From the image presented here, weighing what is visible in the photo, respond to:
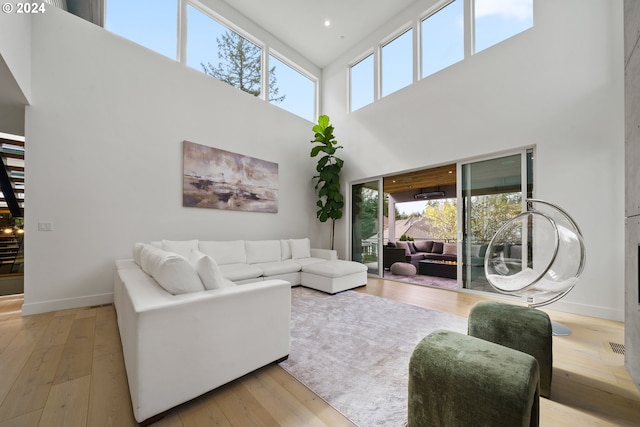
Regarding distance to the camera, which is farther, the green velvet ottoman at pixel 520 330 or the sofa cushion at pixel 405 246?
the sofa cushion at pixel 405 246

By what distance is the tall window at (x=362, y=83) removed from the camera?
559 centimetres

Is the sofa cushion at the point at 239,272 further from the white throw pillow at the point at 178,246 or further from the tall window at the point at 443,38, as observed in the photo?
the tall window at the point at 443,38

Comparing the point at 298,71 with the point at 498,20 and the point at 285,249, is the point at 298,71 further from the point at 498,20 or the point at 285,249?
the point at 285,249

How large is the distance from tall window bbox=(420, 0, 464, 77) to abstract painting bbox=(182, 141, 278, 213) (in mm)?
3631

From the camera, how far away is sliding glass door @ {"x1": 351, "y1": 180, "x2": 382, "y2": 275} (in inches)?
213

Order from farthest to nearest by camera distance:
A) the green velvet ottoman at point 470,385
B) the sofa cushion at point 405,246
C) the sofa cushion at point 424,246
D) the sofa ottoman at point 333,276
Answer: the sofa cushion at point 424,246, the sofa cushion at point 405,246, the sofa ottoman at point 333,276, the green velvet ottoman at point 470,385

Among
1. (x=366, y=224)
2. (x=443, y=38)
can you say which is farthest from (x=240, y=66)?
(x=366, y=224)

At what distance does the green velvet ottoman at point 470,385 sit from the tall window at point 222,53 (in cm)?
540

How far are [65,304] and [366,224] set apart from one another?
198 inches

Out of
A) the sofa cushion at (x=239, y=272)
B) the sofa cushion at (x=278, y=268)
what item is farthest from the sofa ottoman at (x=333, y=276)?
the sofa cushion at (x=239, y=272)

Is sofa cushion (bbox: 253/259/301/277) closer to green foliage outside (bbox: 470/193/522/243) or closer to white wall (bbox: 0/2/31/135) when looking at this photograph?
green foliage outside (bbox: 470/193/522/243)

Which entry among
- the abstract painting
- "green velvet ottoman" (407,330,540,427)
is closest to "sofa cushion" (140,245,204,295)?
"green velvet ottoman" (407,330,540,427)

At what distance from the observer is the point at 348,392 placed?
157cm

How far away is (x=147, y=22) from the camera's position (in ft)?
12.9
